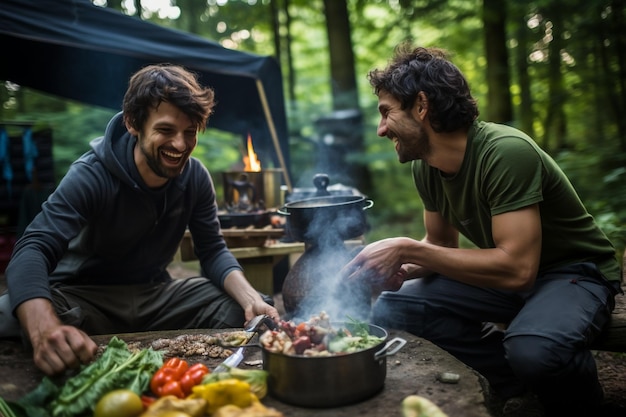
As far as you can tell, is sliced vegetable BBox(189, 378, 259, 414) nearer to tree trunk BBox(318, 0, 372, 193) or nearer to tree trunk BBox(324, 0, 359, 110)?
tree trunk BBox(318, 0, 372, 193)

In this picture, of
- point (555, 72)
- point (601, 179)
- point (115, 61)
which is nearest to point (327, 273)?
point (115, 61)

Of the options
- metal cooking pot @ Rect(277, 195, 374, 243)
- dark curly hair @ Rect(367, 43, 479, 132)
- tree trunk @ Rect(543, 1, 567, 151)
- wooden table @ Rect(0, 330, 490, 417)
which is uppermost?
tree trunk @ Rect(543, 1, 567, 151)

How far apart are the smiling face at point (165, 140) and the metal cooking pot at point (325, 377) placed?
1.45 meters

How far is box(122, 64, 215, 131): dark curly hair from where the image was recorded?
121 inches

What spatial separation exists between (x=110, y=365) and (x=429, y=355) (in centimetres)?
155

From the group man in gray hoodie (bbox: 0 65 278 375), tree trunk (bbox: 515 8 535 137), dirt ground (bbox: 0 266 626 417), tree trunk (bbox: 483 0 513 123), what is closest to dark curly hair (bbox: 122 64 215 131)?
man in gray hoodie (bbox: 0 65 278 375)

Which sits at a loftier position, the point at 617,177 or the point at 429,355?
the point at 617,177

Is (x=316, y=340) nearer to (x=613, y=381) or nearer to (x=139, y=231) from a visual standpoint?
(x=139, y=231)

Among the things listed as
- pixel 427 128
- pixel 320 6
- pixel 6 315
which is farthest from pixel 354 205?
pixel 320 6

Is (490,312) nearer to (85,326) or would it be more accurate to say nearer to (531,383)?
(531,383)

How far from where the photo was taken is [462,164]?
3.00 metres

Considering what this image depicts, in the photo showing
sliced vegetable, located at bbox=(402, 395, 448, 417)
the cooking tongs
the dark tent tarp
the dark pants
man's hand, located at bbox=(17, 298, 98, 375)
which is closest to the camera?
sliced vegetable, located at bbox=(402, 395, 448, 417)

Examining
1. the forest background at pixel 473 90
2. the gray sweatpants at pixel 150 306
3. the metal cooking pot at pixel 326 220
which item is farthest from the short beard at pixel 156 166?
the forest background at pixel 473 90

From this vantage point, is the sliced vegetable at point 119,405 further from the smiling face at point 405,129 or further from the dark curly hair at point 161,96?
the smiling face at point 405,129
